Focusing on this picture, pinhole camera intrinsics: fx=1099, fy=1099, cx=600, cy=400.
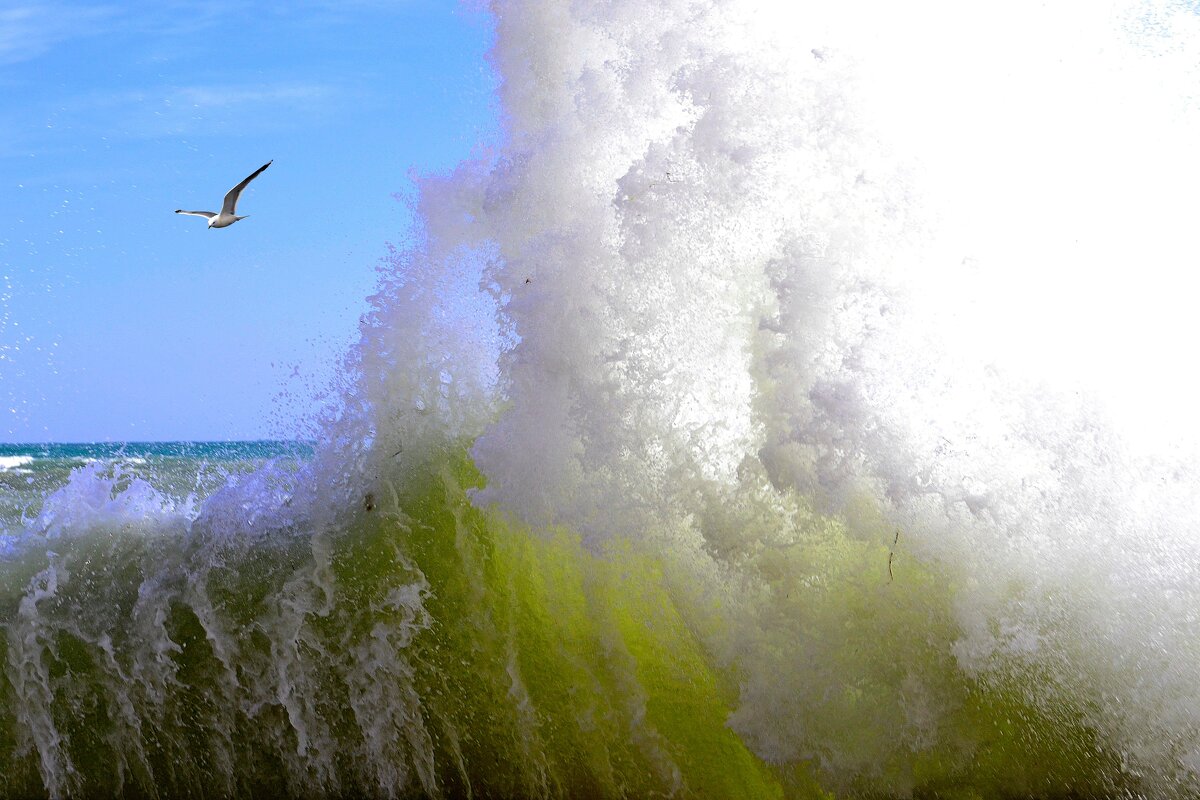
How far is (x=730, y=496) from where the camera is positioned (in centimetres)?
412

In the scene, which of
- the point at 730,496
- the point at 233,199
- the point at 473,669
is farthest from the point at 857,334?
the point at 233,199

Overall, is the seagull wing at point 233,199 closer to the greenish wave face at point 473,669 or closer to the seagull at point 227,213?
the seagull at point 227,213

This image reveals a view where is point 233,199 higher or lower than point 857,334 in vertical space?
lower

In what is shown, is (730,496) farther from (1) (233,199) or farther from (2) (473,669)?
(1) (233,199)

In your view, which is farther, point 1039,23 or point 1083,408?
point 1039,23

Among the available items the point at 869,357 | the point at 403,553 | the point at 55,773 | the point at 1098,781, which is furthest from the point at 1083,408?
the point at 55,773

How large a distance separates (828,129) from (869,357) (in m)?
0.95

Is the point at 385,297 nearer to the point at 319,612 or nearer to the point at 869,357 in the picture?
the point at 319,612

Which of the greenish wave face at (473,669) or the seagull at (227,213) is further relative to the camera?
the seagull at (227,213)

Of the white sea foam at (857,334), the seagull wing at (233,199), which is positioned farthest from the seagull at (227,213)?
the white sea foam at (857,334)

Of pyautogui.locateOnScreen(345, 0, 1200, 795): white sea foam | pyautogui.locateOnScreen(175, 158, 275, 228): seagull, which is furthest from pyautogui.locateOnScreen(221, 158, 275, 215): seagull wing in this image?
pyautogui.locateOnScreen(345, 0, 1200, 795): white sea foam

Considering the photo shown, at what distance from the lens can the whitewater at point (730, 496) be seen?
152 inches

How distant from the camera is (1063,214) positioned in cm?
443

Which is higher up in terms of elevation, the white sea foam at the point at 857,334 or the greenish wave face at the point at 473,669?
Answer: the white sea foam at the point at 857,334
